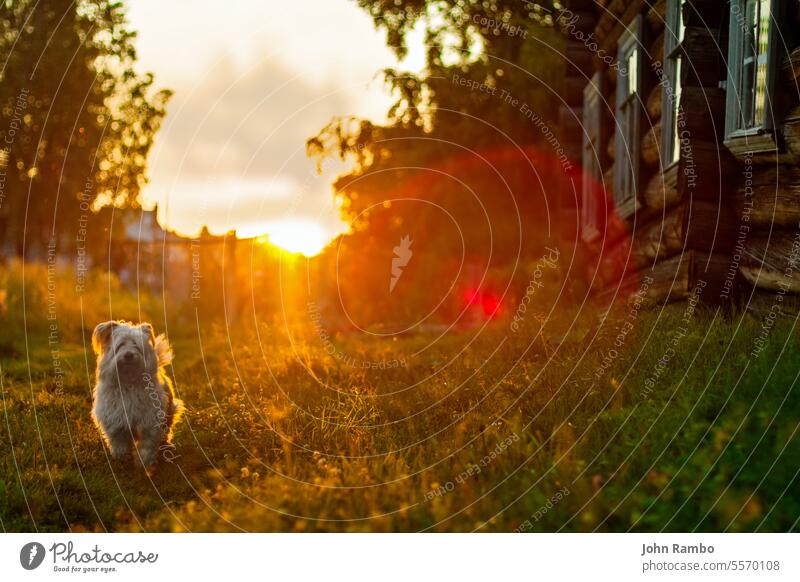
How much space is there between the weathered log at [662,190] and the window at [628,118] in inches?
7.4

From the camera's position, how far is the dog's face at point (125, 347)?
673 centimetres

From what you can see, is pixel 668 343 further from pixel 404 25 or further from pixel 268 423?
pixel 404 25

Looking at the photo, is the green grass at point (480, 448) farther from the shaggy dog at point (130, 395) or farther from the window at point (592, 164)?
the window at point (592, 164)

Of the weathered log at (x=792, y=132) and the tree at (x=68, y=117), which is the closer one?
the weathered log at (x=792, y=132)

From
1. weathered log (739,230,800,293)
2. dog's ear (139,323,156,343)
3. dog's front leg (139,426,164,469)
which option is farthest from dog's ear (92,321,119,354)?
weathered log (739,230,800,293)

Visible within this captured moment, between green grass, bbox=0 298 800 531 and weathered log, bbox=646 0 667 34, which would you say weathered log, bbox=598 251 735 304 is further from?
weathered log, bbox=646 0 667 34

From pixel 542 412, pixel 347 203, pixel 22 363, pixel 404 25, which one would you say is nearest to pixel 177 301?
pixel 347 203

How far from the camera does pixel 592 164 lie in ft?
42.3

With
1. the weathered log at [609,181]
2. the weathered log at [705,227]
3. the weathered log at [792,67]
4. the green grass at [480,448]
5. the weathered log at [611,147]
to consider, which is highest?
the weathered log at [611,147]

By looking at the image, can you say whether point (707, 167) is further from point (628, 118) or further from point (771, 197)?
point (628, 118)

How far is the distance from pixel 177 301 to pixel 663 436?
1901cm

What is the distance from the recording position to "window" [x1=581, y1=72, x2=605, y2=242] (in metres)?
12.3

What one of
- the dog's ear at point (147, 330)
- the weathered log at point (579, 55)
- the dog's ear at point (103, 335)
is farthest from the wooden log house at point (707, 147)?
the dog's ear at point (103, 335)

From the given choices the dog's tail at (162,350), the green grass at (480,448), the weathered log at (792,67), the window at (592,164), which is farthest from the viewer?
the window at (592,164)
